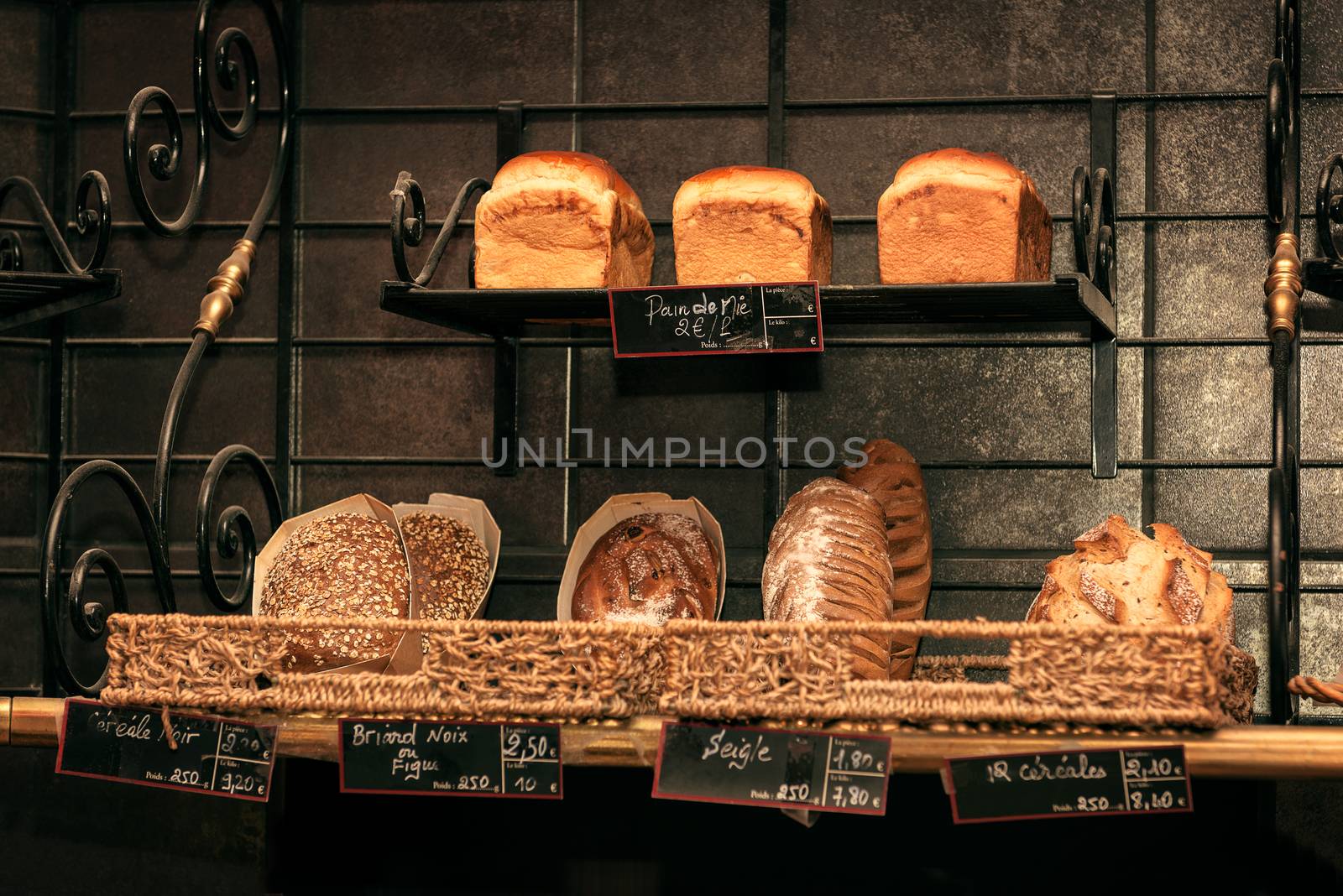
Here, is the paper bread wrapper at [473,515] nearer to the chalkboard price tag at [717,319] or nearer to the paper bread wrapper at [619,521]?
the paper bread wrapper at [619,521]

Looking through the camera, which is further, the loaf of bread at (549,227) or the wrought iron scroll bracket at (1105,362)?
the wrought iron scroll bracket at (1105,362)

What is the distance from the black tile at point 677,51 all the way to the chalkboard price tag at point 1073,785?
1416mm

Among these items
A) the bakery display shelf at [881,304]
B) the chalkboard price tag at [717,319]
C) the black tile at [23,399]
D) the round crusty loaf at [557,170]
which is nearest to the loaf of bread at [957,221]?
the bakery display shelf at [881,304]

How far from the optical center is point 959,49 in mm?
2238

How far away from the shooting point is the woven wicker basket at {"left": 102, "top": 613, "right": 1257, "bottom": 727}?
136cm

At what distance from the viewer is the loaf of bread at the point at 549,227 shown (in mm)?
1865

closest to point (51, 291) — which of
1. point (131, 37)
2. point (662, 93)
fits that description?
point (131, 37)

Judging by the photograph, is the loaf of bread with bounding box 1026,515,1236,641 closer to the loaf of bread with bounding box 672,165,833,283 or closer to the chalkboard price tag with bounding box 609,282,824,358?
the chalkboard price tag with bounding box 609,282,824,358

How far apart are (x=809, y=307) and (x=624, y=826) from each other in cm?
87

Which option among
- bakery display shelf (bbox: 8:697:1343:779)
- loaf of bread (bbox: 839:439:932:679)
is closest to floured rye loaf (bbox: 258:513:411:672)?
bakery display shelf (bbox: 8:697:1343:779)

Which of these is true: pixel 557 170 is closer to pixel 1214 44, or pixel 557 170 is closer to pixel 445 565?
pixel 445 565

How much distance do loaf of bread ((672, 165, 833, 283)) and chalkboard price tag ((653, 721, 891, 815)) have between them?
76 centimetres

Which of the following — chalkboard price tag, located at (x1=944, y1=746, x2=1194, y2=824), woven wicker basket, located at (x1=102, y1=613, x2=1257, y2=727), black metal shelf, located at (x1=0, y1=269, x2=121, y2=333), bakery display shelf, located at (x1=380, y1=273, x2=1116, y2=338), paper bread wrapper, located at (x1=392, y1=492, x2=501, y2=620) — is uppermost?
black metal shelf, located at (x1=0, y1=269, x2=121, y2=333)

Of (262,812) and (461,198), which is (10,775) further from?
(461,198)
